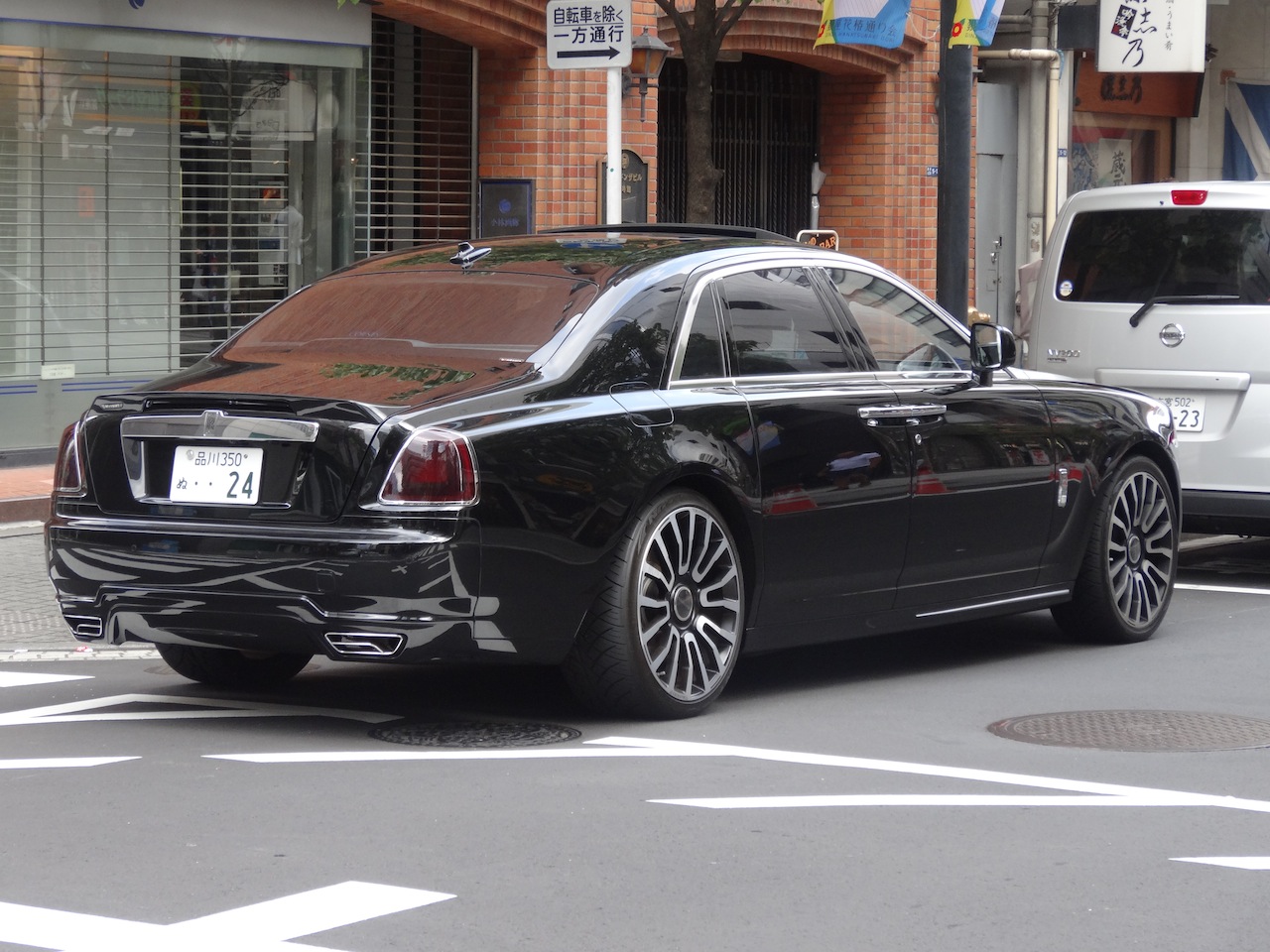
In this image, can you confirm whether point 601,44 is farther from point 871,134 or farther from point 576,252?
point 871,134

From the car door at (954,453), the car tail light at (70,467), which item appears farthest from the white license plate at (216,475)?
the car door at (954,453)

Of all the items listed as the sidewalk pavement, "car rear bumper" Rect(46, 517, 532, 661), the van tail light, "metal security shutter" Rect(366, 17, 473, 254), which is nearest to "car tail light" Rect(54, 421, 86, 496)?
"car rear bumper" Rect(46, 517, 532, 661)

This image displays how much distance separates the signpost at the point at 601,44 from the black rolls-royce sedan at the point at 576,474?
3945mm

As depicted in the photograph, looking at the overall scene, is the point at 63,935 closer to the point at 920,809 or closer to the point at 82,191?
the point at 920,809

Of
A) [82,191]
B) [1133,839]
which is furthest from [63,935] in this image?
[82,191]

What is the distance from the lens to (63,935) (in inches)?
180

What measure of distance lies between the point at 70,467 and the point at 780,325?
2422 mm

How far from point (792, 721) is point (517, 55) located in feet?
37.3

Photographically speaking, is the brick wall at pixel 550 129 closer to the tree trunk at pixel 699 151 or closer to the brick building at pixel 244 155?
the brick building at pixel 244 155

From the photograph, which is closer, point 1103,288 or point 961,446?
point 961,446

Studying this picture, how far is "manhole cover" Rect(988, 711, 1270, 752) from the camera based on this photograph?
7.03 meters

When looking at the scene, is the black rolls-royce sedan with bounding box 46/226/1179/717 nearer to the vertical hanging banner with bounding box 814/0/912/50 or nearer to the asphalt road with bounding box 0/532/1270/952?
the asphalt road with bounding box 0/532/1270/952

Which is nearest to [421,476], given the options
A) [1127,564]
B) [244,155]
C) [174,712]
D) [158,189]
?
[174,712]

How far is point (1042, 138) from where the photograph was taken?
23234mm
